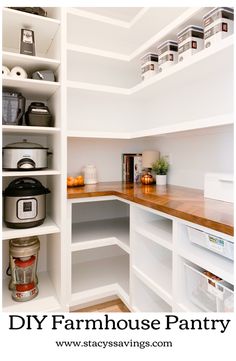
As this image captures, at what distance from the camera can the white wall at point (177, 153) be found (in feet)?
5.02

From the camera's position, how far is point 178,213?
1.09 meters

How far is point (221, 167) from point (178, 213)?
0.64 metres

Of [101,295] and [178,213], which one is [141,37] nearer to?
[178,213]

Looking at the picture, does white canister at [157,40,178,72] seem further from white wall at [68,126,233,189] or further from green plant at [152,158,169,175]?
green plant at [152,158,169,175]

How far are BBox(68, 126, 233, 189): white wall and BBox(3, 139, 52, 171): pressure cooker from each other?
64 centimetres

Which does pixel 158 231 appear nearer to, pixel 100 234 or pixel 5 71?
pixel 100 234

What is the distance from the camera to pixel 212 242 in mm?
981

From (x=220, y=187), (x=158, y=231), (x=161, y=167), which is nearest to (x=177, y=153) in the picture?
(x=161, y=167)

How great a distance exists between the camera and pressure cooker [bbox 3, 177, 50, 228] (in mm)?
1376

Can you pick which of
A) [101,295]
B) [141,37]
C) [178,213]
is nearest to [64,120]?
[178,213]

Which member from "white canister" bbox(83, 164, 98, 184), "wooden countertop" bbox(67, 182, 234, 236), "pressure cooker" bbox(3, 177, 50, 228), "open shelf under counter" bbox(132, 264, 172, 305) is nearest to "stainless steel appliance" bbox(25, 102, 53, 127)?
"pressure cooker" bbox(3, 177, 50, 228)

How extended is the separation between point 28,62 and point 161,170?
49.0 inches

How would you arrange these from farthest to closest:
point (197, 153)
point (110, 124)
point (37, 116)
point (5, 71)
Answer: point (110, 124)
point (197, 153)
point (37, 116)
point (5, 71)

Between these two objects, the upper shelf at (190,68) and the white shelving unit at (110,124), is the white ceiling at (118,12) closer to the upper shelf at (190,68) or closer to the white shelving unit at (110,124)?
the white shelving unit at (110,124)
